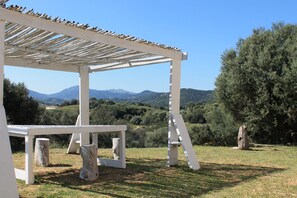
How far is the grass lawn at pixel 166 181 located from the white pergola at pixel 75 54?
74cm

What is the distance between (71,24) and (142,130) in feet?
51.5

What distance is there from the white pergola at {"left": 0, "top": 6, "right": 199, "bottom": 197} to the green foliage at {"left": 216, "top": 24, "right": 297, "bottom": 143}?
860 centimetres

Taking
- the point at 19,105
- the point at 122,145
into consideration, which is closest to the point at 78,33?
the point at 122,145

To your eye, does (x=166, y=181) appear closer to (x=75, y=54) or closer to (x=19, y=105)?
(x=75, y=54)

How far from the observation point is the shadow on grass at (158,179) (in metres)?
5.45

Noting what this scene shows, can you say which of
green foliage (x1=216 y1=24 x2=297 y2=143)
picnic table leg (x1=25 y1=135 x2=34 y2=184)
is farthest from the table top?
green foliage (x1=216 y1=24 x2=297 y2=143)

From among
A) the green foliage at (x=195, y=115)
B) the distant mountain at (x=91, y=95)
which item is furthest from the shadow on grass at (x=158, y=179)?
the green foliage at (x=195, y=115)

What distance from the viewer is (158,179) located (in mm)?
6383

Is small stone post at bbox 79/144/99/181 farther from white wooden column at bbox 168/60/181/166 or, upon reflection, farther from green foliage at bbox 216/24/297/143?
green foliage at bbox 216/24/297/143

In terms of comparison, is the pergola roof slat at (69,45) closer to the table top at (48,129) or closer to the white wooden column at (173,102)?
the white wooden column at (173,102)

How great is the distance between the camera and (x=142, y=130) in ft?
68.9

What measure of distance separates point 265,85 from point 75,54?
1036cm

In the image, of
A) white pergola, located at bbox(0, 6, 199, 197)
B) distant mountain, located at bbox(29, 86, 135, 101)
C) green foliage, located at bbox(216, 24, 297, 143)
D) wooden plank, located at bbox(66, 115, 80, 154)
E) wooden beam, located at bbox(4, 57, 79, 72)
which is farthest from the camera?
distant mountain, located at bbox(29, 86, 135, 101)

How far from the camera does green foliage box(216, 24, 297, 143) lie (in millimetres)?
15180
